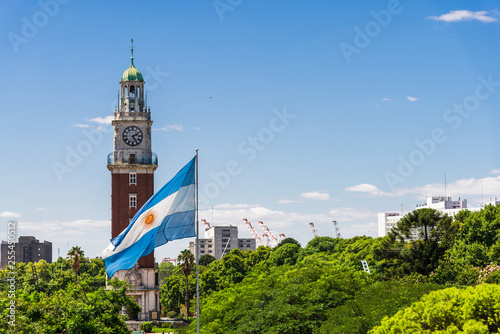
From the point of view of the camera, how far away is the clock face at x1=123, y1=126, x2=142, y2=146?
4186 inches

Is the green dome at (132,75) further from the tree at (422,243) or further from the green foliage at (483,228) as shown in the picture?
the green foliage at (483,228)

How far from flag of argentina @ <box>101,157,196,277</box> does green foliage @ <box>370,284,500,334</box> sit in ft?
31.8

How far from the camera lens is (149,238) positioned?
28.7 m

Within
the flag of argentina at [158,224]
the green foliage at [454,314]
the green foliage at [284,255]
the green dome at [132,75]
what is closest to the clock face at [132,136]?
the green dome at [132,75]

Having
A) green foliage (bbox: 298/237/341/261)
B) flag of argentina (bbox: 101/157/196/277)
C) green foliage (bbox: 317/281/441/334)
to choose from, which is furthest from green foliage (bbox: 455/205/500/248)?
green foliage (bbox: 298/237/341/261)

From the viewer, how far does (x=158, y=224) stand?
28.8 metres

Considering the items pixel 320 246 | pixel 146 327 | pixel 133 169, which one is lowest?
pixel 146 327

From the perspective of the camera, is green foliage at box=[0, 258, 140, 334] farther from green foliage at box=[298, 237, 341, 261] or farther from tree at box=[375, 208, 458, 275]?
green foliage at box=[298, 237, 341, 261]

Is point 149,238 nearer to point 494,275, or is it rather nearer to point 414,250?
point 494,275

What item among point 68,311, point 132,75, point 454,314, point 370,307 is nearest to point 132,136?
point 132,75

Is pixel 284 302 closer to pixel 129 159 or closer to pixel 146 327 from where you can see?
pixel 146 327

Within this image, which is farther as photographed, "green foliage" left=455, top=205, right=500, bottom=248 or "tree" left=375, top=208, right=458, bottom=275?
"tree" left=375, top=208, right=458, bottom=275

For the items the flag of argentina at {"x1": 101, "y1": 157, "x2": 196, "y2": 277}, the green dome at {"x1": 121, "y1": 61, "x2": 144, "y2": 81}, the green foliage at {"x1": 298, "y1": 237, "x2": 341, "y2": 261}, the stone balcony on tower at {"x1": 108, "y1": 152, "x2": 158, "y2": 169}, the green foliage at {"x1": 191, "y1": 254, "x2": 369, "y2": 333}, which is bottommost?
the green foliage at {"x1": 191, "y1": 254, "x2": 369, "y2": 333}

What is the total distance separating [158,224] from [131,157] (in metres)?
78.2
